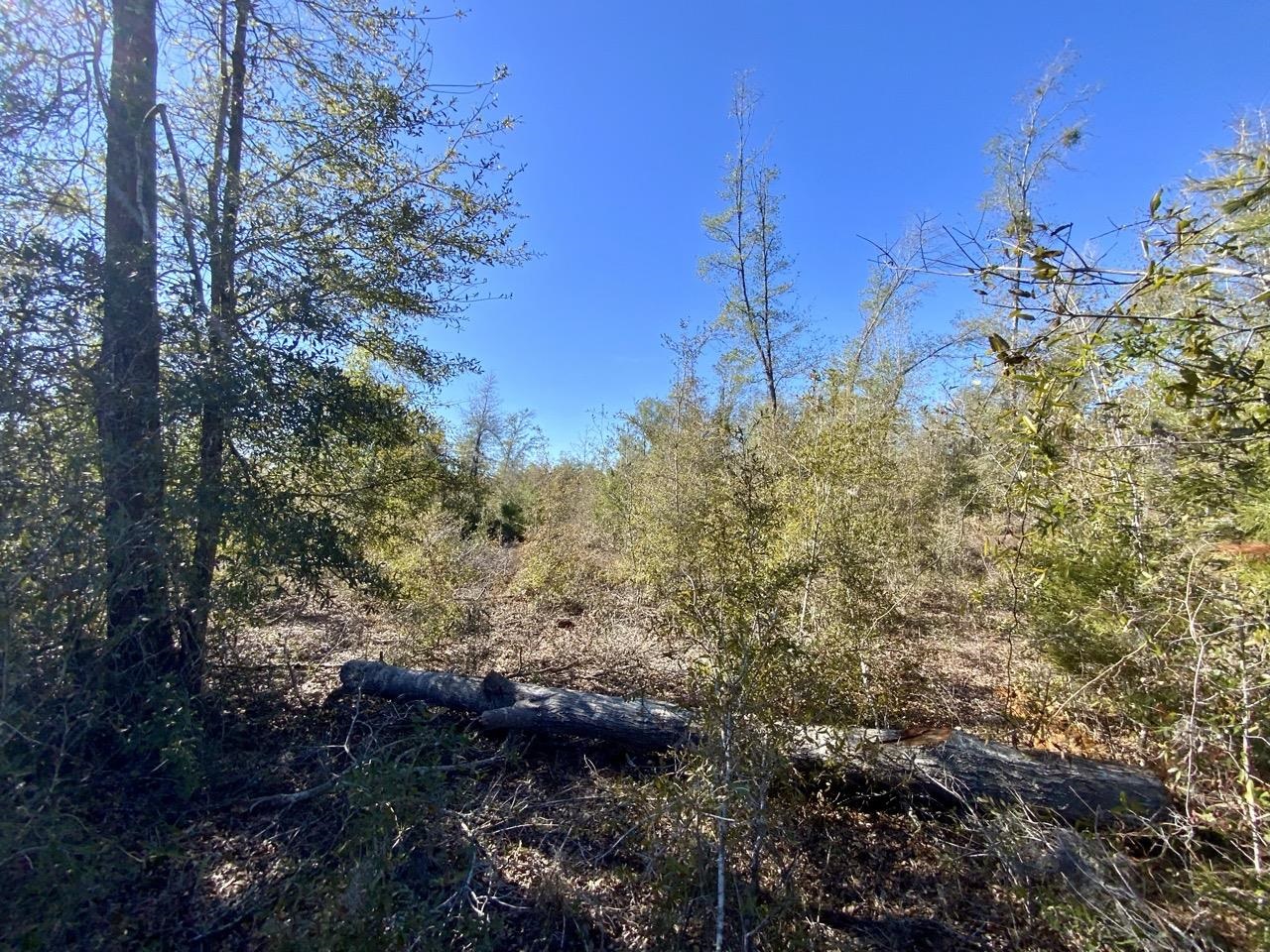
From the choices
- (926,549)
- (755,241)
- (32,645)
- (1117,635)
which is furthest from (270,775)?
(755,241)

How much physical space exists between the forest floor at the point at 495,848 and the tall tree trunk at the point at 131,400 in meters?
0.55

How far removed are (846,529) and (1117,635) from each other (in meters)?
1.46

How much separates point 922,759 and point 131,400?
438 centimetres

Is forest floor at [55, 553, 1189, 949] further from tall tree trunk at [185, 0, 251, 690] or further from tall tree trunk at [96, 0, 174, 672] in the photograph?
tall tree trunk at [96, 0, 174, 672]

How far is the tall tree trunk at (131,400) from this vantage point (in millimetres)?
2352

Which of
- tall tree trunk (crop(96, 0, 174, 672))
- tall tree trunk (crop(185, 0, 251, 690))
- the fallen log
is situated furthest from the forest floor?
tall tree trunk (crop(96, 0, 174, 672))

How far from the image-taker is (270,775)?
284 cm

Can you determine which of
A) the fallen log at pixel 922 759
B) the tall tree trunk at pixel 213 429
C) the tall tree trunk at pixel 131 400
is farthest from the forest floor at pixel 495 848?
the tall tree trunk at pixel 131 400

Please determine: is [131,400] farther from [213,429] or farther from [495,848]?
[495,848]

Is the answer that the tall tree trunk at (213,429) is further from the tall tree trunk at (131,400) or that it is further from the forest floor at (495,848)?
the forest floor at (495,848)

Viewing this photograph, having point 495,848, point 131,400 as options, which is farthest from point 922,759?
point 131,400

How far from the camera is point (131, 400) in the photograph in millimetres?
2488

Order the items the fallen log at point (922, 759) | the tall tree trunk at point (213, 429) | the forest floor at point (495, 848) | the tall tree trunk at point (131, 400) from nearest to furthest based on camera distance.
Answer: the forest floor at point (495, 848) → the tall tree trunk at point (131, 400) → the fallen log at point (922, 759) → the tall tree trunk at point (213, 429)

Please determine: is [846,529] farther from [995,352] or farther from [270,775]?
[270,775]
